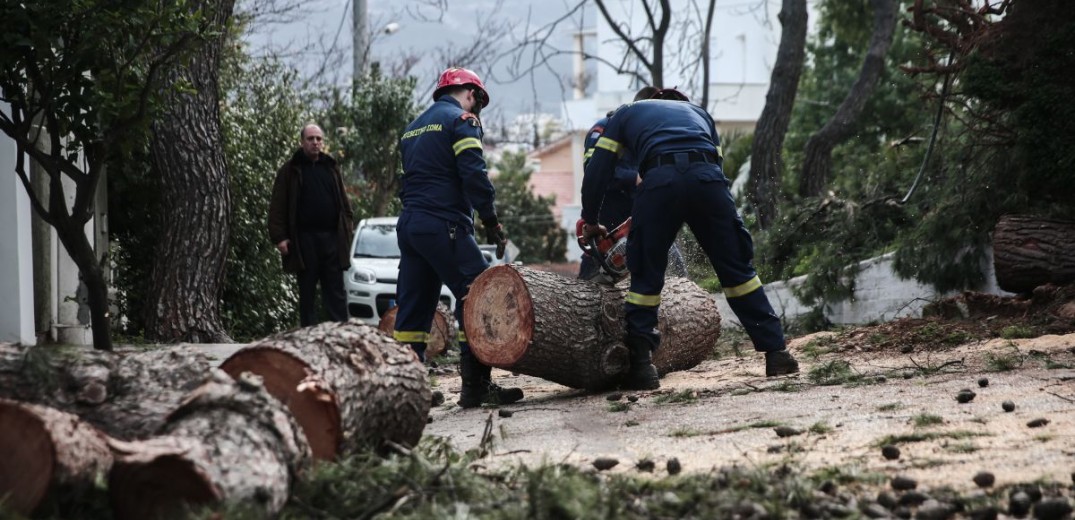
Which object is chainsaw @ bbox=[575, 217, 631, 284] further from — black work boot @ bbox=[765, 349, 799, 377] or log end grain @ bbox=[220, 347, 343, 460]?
log end grain @ bbox=[220, 347, 343, 460]

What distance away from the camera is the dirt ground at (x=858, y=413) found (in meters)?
4.87

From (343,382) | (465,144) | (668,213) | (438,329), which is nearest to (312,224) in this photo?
(438,329)

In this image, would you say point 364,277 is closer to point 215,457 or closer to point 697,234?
point 697,234

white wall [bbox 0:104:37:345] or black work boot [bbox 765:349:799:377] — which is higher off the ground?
white wall [bbox 0:104:37:345]

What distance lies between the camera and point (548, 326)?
751 centimetres

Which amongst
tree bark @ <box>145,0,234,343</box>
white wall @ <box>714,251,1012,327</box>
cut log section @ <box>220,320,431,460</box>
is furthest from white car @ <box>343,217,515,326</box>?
cut log section @ <box>220,320,431,460</box>

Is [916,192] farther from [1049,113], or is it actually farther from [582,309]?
[582,309]

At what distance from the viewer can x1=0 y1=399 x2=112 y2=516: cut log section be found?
366 cm

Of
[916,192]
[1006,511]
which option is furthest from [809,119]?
[1006,511]

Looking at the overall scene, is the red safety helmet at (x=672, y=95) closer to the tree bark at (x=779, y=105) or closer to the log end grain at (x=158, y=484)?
the log end grain at (x=158, y=484)

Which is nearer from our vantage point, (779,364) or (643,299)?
(643,299)

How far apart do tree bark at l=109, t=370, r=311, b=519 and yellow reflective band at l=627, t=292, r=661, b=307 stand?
12.0 feet

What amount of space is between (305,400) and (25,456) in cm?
115

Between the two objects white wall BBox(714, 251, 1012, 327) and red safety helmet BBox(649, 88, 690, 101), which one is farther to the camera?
white wall BBox(714, 251, 1012, 327)
